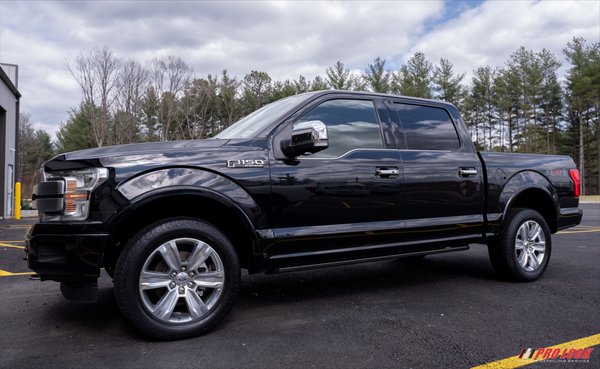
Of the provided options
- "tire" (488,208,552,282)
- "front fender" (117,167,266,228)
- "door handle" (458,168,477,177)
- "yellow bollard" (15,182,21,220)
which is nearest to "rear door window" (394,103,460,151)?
"door handle" (458,168,477,177)

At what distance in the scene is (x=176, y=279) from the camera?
3.13m

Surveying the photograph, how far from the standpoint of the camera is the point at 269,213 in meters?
3.46

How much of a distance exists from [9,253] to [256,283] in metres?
4.53

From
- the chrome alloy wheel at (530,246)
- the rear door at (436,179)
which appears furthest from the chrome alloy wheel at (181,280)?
the chrome alloy wheel at (530,246)

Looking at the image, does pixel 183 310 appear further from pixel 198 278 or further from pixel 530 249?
pixel 530 249

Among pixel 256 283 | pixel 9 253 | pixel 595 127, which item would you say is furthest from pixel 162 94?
pixel 595 127

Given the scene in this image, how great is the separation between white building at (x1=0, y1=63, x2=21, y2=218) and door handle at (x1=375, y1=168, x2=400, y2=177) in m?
16.7

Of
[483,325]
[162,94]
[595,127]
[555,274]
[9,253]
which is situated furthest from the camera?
[595,127]

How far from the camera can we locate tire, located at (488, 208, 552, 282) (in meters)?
4.76

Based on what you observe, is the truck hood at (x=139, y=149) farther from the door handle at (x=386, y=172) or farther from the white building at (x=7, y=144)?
the white building at (x=7, y=144)

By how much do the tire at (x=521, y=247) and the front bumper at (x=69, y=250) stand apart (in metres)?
3.93

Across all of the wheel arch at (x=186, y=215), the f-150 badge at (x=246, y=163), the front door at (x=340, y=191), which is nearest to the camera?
the wheel arch at (x=186, y=215)

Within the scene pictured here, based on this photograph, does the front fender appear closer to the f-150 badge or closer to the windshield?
the f-150 badge

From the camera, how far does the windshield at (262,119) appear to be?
382 cm
